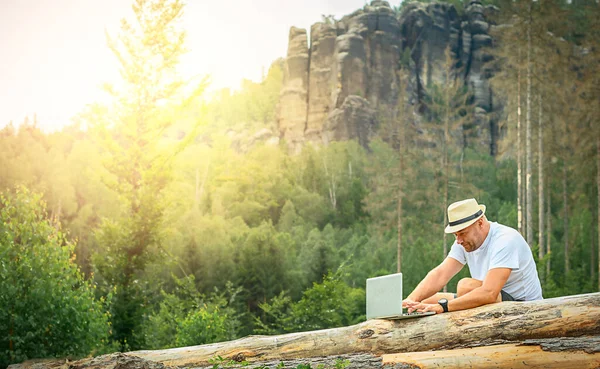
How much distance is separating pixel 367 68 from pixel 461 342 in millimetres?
63344

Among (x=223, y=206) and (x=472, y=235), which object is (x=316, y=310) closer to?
(x=472, y=235)

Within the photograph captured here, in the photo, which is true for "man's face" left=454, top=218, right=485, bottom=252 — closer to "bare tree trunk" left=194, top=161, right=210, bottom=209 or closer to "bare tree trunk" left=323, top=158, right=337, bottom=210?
"bare tree trunk" left=194, top=161, right=210, bottom=209

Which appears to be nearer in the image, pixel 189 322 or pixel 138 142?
pixel 189 322

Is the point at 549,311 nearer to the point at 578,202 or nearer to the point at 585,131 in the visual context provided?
the point at 585,131

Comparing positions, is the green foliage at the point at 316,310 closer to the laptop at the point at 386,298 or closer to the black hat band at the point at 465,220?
the laptop at the point at 386,298

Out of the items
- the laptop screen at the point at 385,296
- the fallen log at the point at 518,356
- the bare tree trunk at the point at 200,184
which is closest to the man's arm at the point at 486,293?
the fallen log at the point at 518,356

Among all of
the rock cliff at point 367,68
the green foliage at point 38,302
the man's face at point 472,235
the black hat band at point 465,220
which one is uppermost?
the rock cliff at point 367,68

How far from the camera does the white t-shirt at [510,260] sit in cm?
576

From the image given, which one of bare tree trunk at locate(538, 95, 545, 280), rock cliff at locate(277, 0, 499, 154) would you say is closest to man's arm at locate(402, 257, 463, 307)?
bare tree trunk at locate(538, 95, 545, 280)

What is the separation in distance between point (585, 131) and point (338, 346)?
2758cm

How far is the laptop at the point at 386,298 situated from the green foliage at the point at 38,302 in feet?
26.9

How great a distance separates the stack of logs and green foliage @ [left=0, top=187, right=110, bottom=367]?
6.47 meters

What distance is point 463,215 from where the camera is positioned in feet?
19.8

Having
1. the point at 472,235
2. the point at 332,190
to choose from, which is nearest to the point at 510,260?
the point at 472,235
